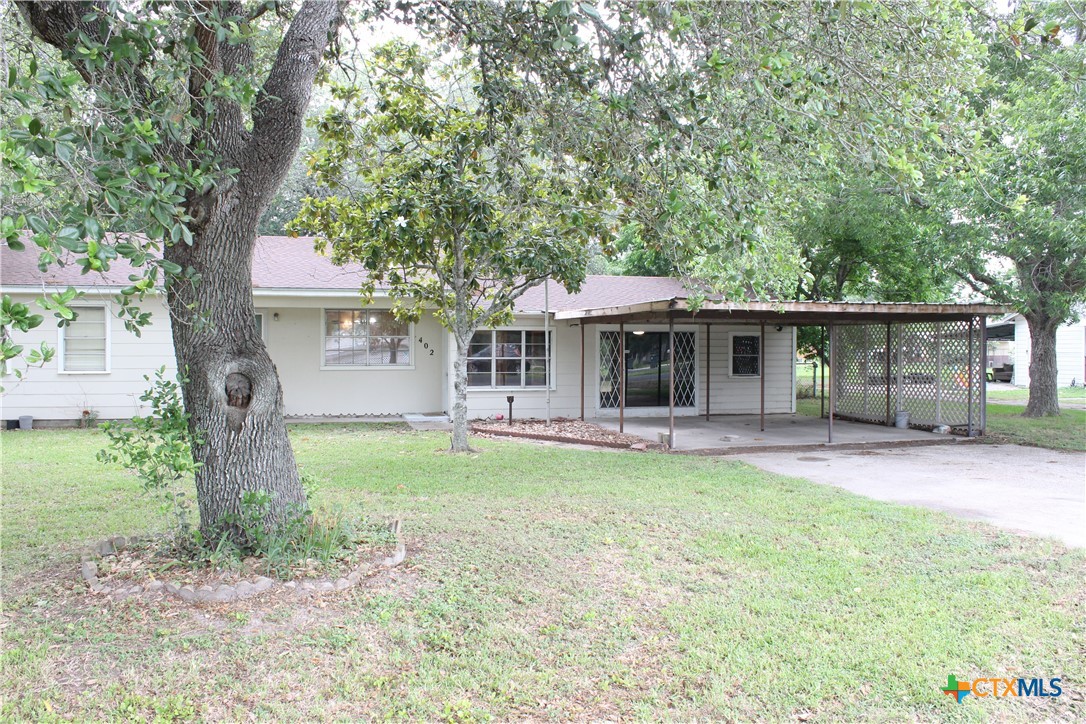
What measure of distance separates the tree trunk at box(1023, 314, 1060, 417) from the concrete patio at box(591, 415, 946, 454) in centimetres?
445

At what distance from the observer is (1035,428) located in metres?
12.8

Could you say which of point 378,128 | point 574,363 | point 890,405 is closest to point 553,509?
point 378,128

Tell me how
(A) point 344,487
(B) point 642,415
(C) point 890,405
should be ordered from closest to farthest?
(A) point 344,487
(C) point 890,405
(B) point 642,415

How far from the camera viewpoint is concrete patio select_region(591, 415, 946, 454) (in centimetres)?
1062

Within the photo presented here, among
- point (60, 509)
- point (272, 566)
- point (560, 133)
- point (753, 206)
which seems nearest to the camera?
point (272, 566)

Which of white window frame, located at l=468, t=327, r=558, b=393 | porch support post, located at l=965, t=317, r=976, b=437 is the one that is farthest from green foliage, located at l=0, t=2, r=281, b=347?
porch support post, located at l=965, t=317, r=976, b=437

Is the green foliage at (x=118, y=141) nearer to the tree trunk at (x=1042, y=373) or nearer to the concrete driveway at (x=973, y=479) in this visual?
the concrete driveway at (x=973, y=479)

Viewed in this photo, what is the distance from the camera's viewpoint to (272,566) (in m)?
4.23

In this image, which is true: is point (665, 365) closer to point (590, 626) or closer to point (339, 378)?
point (339, 378)

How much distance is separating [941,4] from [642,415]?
1028 centimetres

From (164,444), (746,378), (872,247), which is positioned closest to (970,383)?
(872,247)

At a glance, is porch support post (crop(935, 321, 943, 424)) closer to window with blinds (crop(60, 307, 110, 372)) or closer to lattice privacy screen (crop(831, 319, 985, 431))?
lattice privacy screen (crop(831, 319, 985, 431))

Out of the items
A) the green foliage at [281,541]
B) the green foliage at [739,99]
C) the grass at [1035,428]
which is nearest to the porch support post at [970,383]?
the grass at [1035,428]

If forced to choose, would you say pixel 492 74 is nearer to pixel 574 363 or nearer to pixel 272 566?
pixel 272 566
